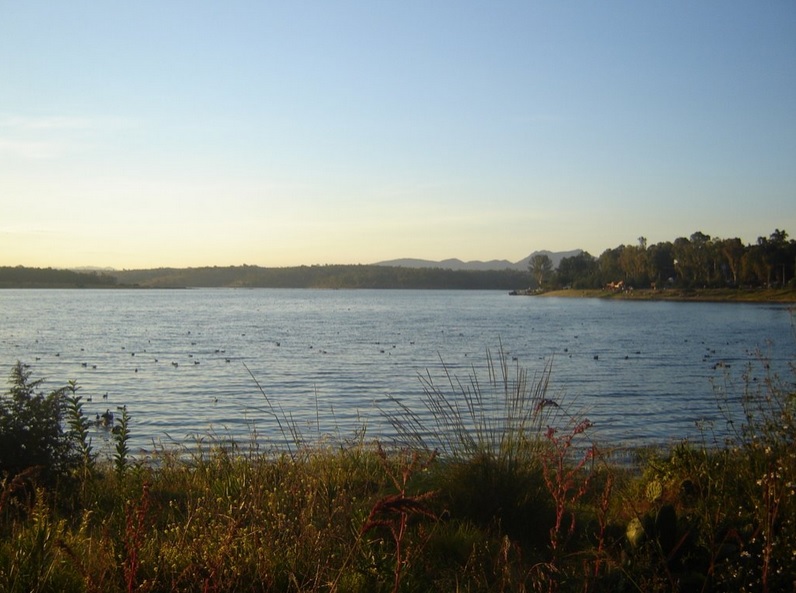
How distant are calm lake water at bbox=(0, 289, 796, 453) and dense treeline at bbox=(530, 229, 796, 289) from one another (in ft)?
223

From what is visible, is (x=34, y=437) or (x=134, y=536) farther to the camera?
(x=34, y=437)

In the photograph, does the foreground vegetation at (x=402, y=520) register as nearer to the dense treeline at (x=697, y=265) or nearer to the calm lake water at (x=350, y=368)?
the calm lake water at (x=350, y=368)

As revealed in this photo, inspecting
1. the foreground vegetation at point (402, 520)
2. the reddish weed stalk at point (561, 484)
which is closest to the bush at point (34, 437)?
the foreground vegetation at point (402, 520)

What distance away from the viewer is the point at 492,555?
17.6 ft

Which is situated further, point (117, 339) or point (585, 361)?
point (117, 339)

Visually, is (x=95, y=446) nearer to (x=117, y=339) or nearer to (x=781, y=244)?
(x=117, y=339)

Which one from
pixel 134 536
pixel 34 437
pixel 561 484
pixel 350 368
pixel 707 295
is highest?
pixel 561 484

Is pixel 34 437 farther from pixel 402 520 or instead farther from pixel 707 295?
pixel 707 295

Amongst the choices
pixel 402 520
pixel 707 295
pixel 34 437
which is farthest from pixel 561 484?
pixel 707 295

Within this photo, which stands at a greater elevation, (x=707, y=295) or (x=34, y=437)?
(x=34, y=437)

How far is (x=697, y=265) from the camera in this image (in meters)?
153

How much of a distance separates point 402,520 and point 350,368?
3083 centimetres

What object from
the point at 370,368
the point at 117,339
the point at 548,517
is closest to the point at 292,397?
the point at 370,368

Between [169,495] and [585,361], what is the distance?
3297 cm
